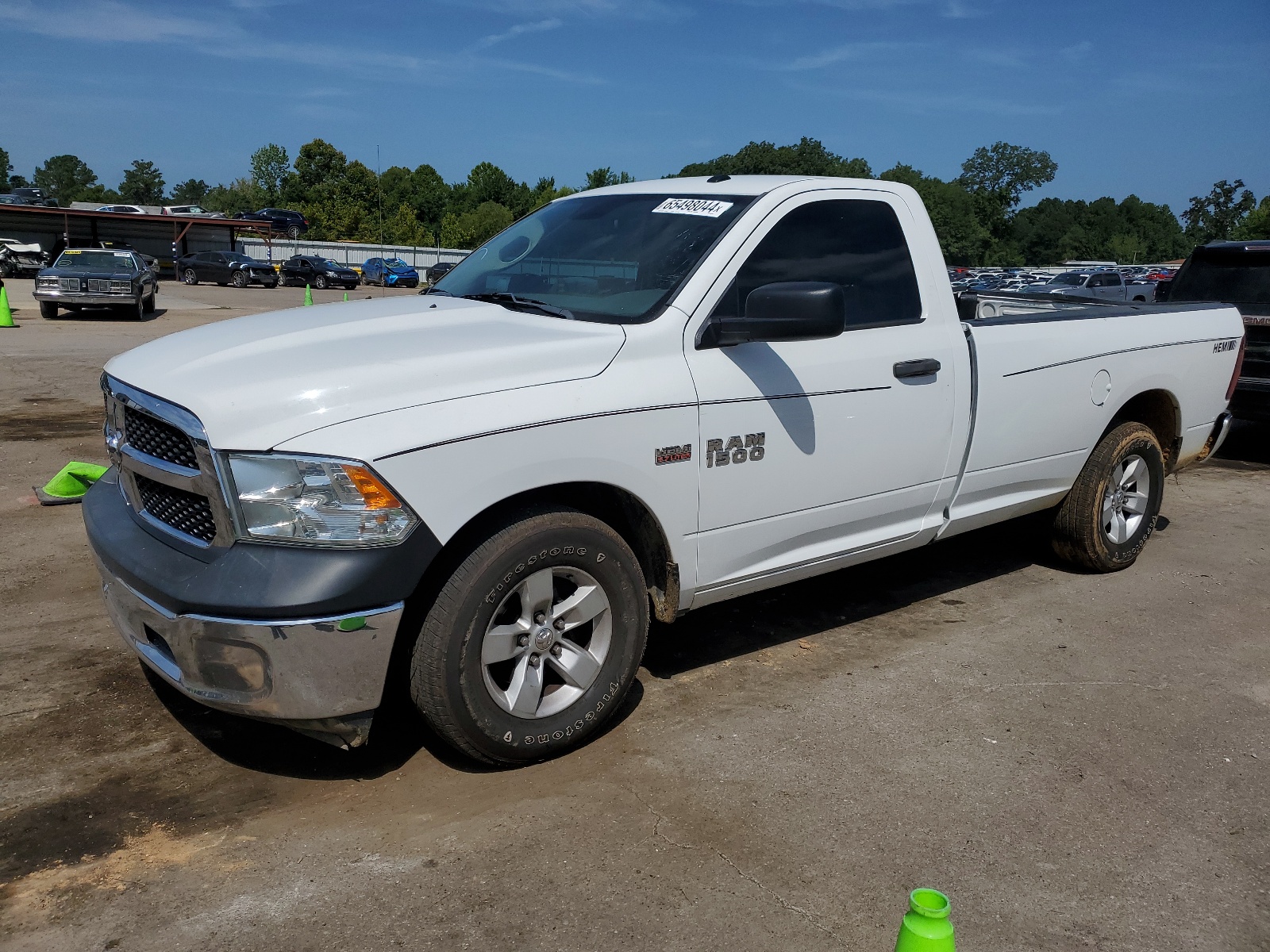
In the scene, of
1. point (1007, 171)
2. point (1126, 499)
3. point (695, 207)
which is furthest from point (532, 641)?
point (1007, 171)

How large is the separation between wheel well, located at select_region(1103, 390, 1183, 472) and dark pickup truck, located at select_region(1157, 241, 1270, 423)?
11.4 ft

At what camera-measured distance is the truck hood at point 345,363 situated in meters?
3.04

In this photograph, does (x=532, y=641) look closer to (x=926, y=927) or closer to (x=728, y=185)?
(x=926, y=927)

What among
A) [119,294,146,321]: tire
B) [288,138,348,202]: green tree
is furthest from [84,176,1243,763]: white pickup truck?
[288,138,348,202]: green tree

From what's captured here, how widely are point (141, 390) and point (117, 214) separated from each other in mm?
52147

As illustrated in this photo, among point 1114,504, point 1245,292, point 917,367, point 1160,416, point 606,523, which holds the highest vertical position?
point 1245,292

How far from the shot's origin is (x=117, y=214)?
48.9 m

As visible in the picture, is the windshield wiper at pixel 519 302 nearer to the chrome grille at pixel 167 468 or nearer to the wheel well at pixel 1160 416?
the chrome grille at pixel 167 468

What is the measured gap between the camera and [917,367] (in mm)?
4363

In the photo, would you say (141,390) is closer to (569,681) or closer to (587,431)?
(587,431)

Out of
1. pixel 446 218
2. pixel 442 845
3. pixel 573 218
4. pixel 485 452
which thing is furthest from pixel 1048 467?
pixel 446 218

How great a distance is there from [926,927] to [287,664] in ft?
6.09

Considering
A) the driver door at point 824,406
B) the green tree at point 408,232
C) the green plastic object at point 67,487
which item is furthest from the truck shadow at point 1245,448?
the green tree at point 408,232

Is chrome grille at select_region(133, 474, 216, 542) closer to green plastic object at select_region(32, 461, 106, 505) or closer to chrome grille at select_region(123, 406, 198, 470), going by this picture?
chrome grille at select_region(123, 406, 198, 470)
